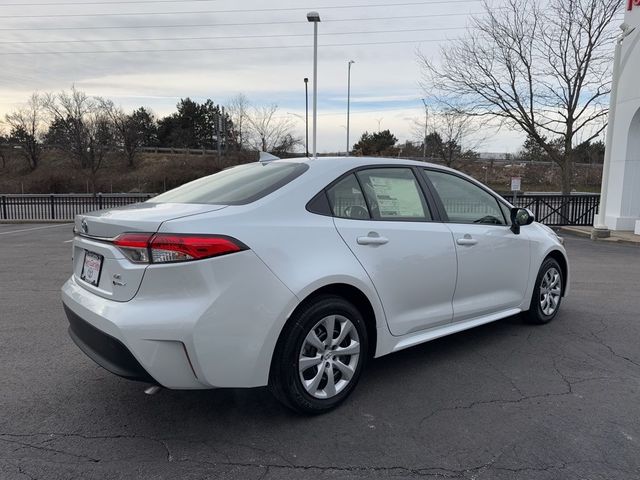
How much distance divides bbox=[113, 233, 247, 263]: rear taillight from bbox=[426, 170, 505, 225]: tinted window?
203 cm

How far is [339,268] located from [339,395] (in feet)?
2.79

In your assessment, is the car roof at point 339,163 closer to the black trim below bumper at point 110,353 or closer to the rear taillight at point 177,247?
the rear taillight at point 177,247

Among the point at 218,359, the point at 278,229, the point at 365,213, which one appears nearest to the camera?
the point at 218,359

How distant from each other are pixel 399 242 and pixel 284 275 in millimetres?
1021

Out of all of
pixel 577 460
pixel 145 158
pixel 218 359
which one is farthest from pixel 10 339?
pixel 145 158

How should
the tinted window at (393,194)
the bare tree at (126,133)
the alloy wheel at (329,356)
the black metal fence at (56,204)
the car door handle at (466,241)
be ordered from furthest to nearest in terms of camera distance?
the bare tree at (126,133) → the black metal fence at (56,204) → the car door handle at (466,241) → the tinted window at (393,194) → the alloy wheel at (329,356)

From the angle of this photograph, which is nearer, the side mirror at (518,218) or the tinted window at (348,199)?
the tinted window at (348,199)

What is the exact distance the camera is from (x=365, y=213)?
11.6 ft

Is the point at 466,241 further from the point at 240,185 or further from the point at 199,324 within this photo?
the point at 199,324

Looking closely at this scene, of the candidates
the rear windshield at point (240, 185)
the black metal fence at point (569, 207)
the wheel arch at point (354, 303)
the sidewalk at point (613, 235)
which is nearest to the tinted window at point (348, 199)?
the rear windshield at point (240, 185)

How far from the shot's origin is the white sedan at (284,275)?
2.73 m

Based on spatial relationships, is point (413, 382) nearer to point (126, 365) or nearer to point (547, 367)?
point (547, 367)

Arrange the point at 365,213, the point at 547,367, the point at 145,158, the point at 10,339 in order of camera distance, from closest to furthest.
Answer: the point at 365,213
the point at 547,367
the point at 10,339
the point at 145,158

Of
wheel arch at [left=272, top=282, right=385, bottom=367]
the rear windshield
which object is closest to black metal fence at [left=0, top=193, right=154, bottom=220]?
the rear windshield
